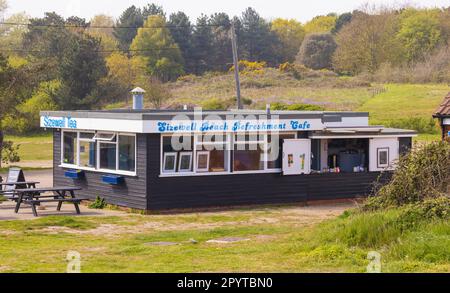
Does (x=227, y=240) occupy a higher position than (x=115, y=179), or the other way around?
(x=115, y=179)

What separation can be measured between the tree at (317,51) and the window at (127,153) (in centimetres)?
7277

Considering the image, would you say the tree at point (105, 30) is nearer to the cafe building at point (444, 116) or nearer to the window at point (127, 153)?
the window at point (127, 153)

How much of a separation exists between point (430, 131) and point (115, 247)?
34.9m

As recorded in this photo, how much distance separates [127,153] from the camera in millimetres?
25672

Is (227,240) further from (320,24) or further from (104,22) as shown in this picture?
(320,24)

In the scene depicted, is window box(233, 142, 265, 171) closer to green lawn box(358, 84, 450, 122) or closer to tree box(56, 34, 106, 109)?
green lawn box(358, 84, 450, 122)

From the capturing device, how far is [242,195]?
86.4 ft

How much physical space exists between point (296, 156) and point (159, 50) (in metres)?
61.4

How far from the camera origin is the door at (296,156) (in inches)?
1056

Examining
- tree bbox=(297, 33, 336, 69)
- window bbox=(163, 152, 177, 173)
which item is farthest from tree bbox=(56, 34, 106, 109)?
window bbox=(163, 152, 177, 173)

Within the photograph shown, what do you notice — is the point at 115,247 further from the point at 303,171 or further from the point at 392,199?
the point at 303,171

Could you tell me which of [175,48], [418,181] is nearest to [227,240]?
[418,181]

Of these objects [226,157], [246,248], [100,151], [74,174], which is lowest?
[246,248]

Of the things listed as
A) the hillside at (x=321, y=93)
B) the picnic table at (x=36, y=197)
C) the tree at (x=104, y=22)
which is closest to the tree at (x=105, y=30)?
the tree at (x=104, y=22)
